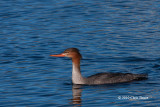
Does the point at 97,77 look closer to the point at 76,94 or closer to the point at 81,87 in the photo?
the point at 81,87

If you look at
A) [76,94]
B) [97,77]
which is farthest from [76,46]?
[76,94]

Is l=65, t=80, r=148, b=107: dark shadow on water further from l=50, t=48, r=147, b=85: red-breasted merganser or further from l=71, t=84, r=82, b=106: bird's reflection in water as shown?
l=50, t=48, r=147, b=85: red-breasted merganser

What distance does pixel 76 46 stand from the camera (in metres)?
22.0

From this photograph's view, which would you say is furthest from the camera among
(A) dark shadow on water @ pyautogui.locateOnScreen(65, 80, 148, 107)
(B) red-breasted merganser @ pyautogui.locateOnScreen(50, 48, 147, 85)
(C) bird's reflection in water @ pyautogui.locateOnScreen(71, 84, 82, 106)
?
(B) red-breasted merganser @ pyautogui.locateOnScreen(50, 48, 147, 85)

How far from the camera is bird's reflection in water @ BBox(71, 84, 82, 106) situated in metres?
15.2

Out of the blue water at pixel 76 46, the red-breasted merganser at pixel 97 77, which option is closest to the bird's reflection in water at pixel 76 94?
the blue water at pixel 76 46

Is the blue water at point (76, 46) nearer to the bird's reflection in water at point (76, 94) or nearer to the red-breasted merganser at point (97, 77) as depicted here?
the bird's reflection in water at point (76, 94)

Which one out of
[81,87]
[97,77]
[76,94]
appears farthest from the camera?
[97,77]

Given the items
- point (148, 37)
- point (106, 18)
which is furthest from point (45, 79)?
point (106, 18)

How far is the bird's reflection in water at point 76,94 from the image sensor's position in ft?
49.9

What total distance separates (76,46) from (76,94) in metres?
6.22

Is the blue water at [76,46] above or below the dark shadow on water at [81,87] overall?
above

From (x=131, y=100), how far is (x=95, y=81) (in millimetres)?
2304

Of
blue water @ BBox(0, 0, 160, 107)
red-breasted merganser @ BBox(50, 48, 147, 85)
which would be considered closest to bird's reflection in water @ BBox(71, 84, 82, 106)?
blue water @ BBox(0, 0, 160, 107)
